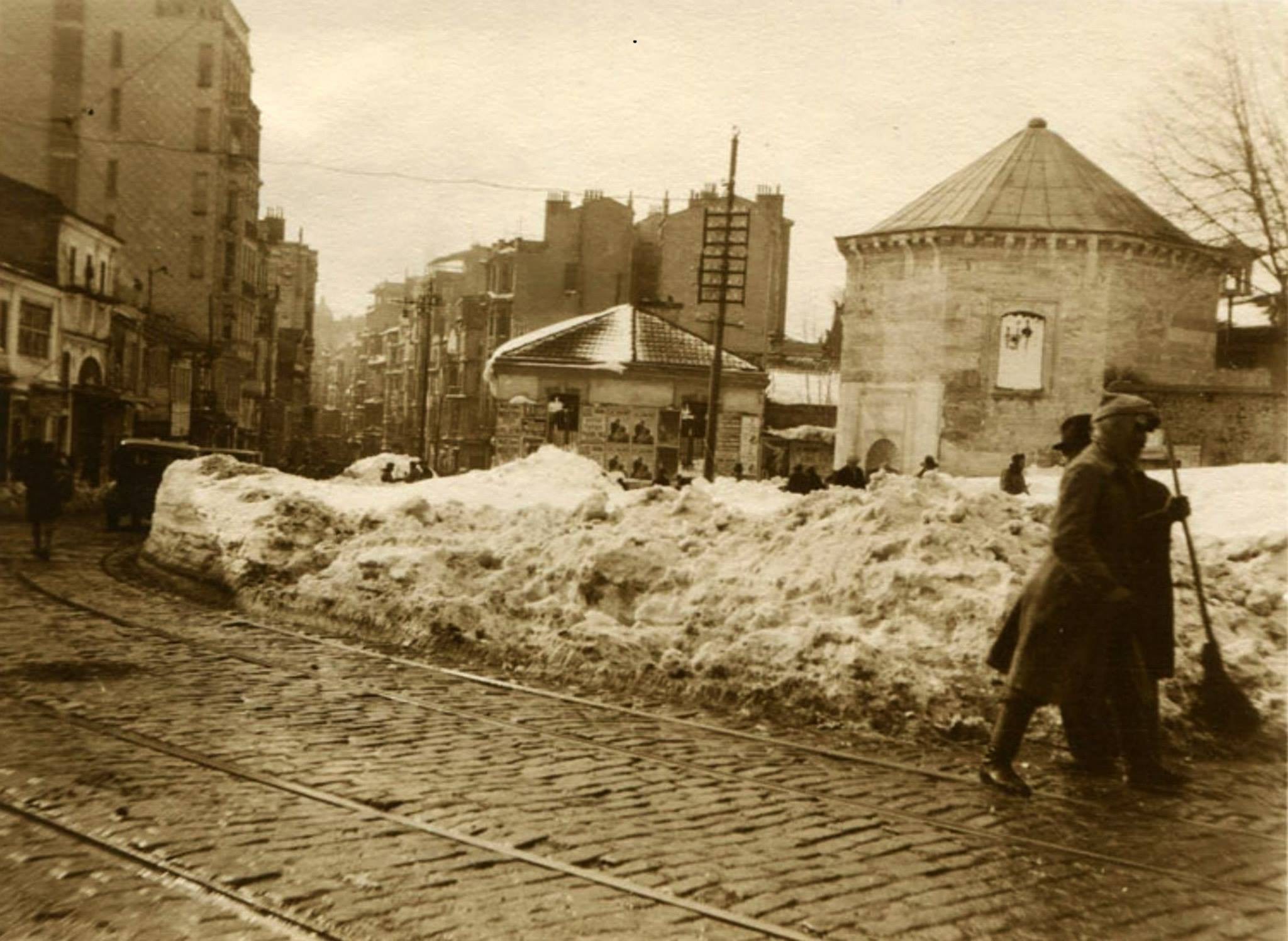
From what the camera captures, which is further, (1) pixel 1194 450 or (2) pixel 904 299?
(1) pixel 1194 450

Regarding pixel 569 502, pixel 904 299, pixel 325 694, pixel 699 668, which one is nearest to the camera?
pixel 325 694

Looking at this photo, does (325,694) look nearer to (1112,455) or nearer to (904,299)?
(1112,455)

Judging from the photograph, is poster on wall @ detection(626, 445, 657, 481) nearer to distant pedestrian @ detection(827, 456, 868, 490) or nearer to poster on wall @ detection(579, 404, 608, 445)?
poster on wall @ detection(579, 404, 608, 445)

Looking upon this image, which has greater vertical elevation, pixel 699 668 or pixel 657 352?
pixel 657 352

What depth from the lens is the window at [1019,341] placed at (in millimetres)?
20297

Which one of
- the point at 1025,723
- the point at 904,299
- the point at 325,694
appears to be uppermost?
the point at 904,299

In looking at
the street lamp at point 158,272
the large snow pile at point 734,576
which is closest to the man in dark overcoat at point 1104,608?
the large snow pile at point 734,576

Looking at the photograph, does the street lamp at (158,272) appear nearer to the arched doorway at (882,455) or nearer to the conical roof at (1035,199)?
the arched doorway at (882,455)

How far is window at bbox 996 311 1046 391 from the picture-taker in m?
20.3

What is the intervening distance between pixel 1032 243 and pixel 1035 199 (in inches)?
53.2

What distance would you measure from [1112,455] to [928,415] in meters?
14.5

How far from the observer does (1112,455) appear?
20.9 feet

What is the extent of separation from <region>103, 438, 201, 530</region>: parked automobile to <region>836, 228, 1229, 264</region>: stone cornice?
42.1ft

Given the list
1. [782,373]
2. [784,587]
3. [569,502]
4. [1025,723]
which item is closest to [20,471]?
[569,502]
